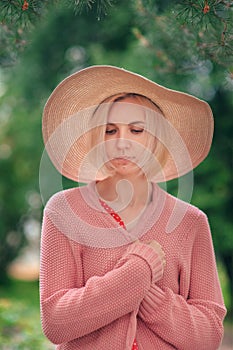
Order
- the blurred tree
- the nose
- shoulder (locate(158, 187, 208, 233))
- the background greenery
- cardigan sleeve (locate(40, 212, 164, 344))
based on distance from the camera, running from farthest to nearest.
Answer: the blurred tree < the background greenery < shoulder (locate(158, 187, 208, 233)) < the nose < cardigan sleeve (locate(40, 212, 164, 344))

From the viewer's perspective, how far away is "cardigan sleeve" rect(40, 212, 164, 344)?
84.2 inches

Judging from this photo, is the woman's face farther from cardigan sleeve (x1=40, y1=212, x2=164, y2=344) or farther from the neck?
cardigan sleeve (x1=40, y1=212, x2=164, y2=344)

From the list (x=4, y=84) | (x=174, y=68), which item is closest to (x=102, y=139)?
(x=174, y=68)

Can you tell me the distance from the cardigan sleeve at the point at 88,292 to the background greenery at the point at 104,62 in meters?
0.81

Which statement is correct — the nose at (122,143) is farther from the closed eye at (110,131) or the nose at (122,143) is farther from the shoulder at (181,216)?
the shoulder at (181,216)

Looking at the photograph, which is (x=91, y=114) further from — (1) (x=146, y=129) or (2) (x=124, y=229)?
(2) (x=124, y=229)

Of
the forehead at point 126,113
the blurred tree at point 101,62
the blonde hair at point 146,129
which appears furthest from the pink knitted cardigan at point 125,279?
the blurred tree at point 101,62

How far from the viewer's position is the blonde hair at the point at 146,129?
230 cm

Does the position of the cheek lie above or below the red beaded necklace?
above

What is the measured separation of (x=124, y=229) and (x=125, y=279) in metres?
0.21

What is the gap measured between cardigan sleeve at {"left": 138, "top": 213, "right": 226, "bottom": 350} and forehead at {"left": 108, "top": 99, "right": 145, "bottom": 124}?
0.39m

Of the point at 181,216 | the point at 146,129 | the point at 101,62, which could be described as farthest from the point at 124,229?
the point at 101,62

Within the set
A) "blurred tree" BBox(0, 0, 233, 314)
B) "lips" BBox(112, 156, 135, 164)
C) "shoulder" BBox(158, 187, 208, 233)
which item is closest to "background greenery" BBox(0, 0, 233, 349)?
"blurred tree" BBox(0, 0, 233, 314)

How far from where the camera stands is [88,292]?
7.04 ft
